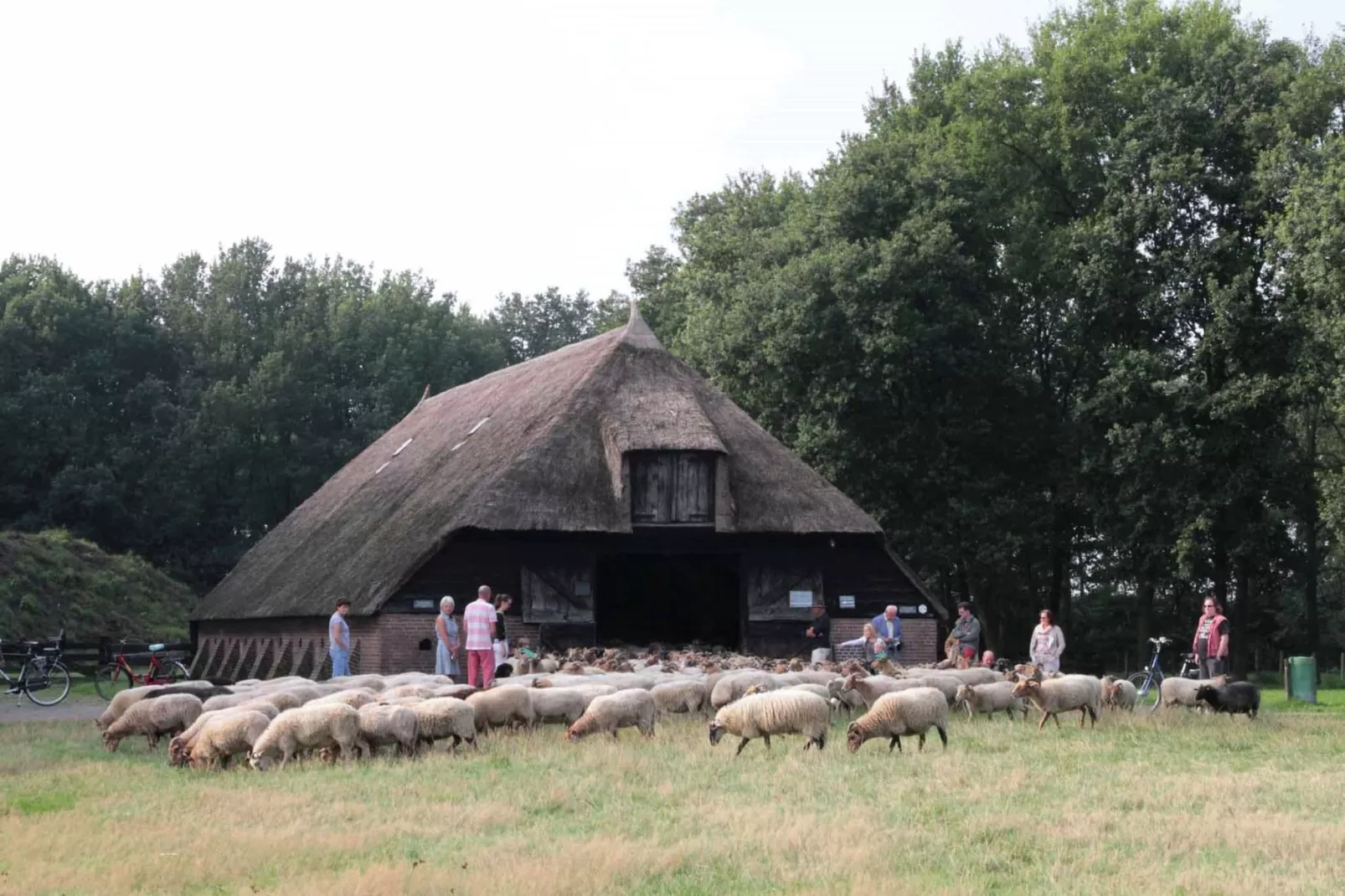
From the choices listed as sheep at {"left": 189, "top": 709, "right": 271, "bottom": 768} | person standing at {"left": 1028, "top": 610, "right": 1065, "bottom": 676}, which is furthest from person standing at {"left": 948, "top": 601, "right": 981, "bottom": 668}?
sheep at {"left": 189, "top": 709, "right": 271, "bottom": 768}

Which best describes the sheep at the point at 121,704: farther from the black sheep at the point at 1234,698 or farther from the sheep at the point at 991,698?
the black sheep at the point at 1234,698

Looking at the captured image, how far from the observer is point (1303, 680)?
27.6 metres

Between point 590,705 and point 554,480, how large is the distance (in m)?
12.3

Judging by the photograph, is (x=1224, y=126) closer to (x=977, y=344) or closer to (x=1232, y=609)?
(x=977, y=344)

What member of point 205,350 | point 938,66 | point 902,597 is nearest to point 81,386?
point 205,350

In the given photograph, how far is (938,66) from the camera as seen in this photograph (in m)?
46.5

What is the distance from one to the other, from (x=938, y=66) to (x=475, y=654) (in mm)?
29565

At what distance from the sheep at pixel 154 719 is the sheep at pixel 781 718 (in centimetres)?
645

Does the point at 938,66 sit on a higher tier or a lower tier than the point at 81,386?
higher

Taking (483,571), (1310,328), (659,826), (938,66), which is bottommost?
(659,826)

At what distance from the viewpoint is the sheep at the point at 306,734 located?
1578cm

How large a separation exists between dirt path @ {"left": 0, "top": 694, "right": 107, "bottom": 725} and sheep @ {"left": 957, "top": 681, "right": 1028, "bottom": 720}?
12914 millimetres

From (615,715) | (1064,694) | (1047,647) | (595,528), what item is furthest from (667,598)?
(615,715)

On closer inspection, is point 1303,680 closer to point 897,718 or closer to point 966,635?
point 966,635
